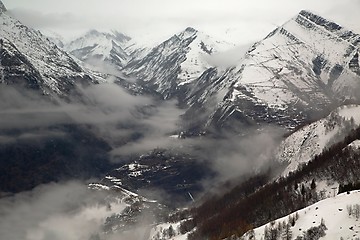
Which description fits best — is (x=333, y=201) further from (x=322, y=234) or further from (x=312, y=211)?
(x=322, y=234)

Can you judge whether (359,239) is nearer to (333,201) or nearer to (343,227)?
(343,227)

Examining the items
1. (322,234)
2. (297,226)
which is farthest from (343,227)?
(297,226)

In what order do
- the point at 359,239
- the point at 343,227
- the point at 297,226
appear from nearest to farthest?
the point at 359,239, the point at 343,227, the point at 297,226

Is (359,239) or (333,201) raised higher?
(333,201)

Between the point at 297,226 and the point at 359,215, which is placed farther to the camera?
the point at 297,226

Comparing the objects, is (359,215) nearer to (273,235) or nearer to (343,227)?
(343,227)

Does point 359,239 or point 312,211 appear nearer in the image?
point 359,239

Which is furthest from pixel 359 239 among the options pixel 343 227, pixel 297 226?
pixel 297 226

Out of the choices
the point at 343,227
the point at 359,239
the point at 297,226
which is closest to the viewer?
the point at 359,239
